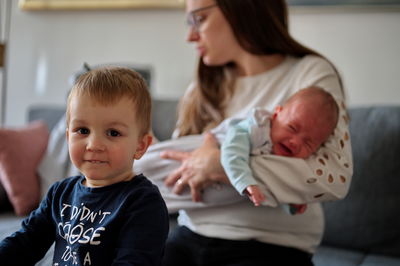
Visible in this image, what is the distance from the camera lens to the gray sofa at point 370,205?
5.71 ft

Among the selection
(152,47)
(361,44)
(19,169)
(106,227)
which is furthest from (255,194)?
(152,47)

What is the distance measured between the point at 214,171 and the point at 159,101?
1046 mm

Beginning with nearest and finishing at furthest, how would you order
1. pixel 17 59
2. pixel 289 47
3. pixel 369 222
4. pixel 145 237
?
pixel 145 237 → pixel 289 47 → pixel 369 222 → pixel 17 59

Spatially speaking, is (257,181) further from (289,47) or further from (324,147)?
(289,47)

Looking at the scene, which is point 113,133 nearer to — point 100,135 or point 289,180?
point 100,135

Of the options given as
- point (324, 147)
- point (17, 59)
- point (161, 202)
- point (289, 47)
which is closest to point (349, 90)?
point (289, 47)

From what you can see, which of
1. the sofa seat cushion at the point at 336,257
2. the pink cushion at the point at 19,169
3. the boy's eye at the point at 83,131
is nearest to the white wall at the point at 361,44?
the sofa seat cushion at the point at 336,257

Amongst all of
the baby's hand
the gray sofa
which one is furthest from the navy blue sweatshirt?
the gray sofa

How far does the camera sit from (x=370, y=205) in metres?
1.77

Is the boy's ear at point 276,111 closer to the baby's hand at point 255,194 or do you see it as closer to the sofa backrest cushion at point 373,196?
the baby's hand at point 255,194

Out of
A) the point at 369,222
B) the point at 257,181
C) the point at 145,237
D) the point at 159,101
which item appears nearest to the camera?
the point at 145,237

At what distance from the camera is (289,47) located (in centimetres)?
150

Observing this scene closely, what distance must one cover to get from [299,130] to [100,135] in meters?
0.57

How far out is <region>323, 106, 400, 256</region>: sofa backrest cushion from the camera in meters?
1.75
